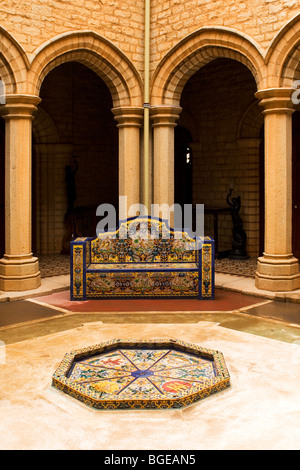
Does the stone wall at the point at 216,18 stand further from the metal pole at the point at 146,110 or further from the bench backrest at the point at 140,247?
the bench backrest at the point at 140,247

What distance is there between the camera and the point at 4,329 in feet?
18.1

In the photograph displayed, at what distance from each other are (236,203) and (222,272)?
6.58 feet

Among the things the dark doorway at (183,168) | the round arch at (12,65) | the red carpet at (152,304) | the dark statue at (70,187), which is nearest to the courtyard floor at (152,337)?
the red carpet at (152,304)

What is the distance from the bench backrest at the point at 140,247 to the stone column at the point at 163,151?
4.48 ft

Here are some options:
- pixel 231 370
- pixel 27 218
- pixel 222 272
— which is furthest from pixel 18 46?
pixel 231 370

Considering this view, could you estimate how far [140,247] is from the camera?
730 centimetres

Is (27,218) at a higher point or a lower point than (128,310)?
higher

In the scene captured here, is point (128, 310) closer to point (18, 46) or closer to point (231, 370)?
point (231, 370)

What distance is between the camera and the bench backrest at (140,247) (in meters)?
7.21

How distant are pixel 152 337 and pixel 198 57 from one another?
4931mm

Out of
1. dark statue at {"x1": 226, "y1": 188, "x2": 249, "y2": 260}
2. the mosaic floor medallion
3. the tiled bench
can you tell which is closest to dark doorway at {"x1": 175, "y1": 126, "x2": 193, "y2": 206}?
dark statue at {"x1": 226, "y1": 188, "x2": 249, "y2": 260}

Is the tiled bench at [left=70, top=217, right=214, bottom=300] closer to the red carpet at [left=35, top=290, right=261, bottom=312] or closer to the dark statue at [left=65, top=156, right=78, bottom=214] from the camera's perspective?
the red carpet at [left=35, top=290, right=261, bottom=312]

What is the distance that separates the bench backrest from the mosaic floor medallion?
2.62m
